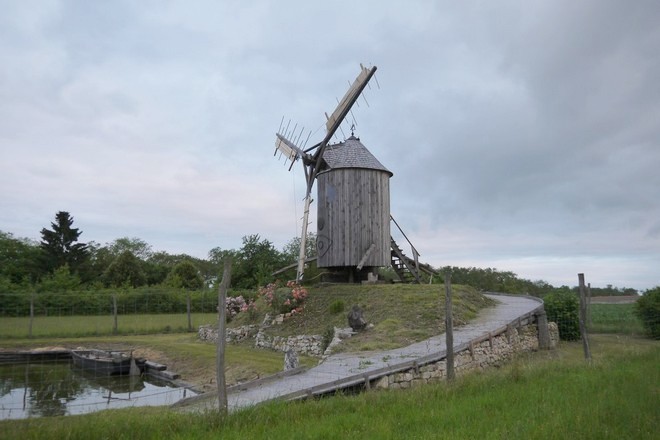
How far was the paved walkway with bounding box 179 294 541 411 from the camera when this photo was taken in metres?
8.84

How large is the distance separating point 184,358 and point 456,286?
10.1 m

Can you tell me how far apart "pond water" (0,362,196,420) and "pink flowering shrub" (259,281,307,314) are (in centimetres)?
511

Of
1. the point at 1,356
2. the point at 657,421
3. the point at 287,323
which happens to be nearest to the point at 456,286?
the point at 287,323

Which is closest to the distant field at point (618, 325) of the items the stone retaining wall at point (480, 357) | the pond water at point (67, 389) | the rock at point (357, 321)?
the stone retaining wall at point (480, 357)

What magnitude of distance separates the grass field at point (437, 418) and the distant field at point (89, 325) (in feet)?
62.0

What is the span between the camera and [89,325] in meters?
25.8

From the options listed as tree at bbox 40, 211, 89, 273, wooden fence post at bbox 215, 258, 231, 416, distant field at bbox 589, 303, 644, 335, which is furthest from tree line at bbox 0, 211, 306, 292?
wooden fence post at bbox 215, 258, 231, 416

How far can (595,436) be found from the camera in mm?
5820

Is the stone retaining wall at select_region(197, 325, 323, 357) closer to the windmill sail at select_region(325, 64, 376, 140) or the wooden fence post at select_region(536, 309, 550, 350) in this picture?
the wooden fence post at select_region(536, 309, 550, 350)

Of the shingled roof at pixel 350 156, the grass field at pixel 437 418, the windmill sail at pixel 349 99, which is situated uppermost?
the windmill sail at pixel 349 99

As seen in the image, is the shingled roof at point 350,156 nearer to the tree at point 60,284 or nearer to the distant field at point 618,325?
the distant field at point 618,325

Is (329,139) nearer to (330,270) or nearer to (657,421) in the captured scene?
(330,270)

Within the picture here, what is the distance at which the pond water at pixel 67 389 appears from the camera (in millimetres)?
12359

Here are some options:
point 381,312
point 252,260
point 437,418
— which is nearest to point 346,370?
point 437,418
